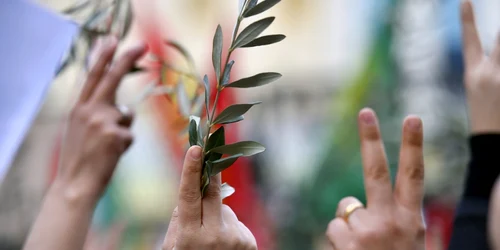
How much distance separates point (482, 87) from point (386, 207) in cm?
24

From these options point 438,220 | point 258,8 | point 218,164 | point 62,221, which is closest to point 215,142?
point 218,164

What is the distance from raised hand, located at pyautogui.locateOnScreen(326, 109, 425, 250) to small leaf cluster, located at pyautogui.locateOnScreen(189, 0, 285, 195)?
131 mm

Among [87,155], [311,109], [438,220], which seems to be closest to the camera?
[87,155]

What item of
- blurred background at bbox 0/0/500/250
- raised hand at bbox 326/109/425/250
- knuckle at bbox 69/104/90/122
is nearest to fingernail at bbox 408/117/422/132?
raised hand at bbox 326/109/425/250

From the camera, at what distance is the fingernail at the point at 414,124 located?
22.3 inches

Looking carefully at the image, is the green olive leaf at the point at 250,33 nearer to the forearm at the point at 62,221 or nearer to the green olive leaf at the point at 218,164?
the green olive leaf at the point at 218,164

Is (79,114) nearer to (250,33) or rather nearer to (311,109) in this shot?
(250,33)

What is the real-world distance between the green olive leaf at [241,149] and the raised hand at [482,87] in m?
0.33

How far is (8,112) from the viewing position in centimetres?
78

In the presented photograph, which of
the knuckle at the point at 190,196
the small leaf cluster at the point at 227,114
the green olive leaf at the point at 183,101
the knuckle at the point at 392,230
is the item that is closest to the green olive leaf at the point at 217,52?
the small leaf cluster at the point at 227,114

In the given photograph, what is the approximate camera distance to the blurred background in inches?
88.7

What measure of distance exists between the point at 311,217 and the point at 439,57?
0.82 meters

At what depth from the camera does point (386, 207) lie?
55cm

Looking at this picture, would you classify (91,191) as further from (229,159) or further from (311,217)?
(311,217)
